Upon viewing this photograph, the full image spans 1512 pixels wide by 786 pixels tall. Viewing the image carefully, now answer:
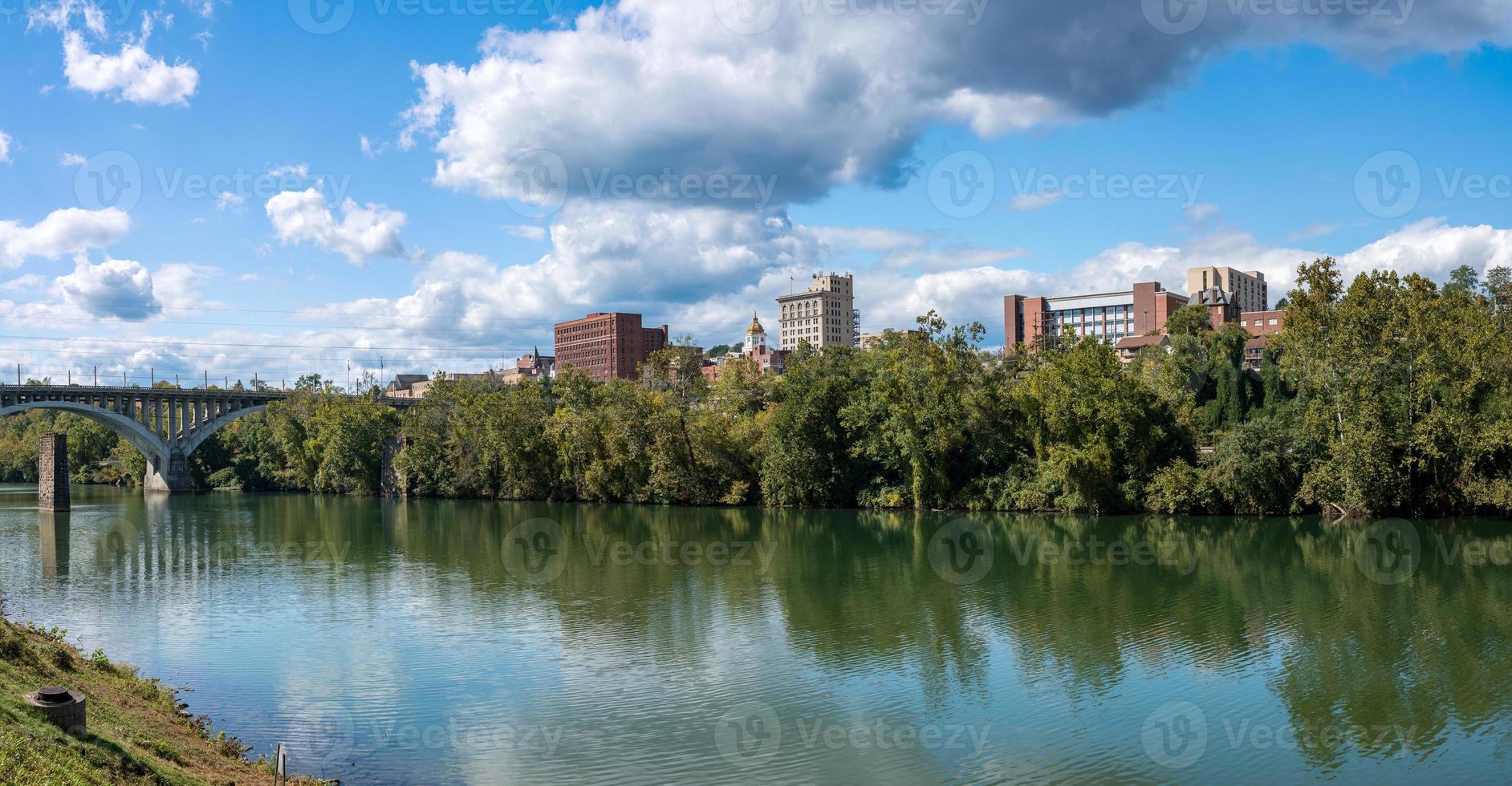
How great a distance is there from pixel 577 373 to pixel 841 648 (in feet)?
195

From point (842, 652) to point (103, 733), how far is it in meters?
14.5

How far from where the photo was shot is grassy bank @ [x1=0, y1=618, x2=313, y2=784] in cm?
1038

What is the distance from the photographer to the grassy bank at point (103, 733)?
34.0 ft

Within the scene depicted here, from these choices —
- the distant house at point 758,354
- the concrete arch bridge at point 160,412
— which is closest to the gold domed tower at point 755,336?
the distant house at point 758,354

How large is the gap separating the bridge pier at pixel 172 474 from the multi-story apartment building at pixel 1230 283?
A: 13786cm

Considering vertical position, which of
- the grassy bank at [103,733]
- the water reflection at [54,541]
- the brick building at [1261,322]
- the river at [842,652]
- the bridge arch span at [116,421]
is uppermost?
the brick building at [1261,322]

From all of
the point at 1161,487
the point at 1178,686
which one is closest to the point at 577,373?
the point at 1161,487

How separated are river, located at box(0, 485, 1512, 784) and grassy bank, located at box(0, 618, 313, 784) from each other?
1.05 metres

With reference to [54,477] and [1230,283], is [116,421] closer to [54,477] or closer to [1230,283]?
[54,477]

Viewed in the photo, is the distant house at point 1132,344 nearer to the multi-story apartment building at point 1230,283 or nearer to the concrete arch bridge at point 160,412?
the multi-story apartment building at point 1230,283

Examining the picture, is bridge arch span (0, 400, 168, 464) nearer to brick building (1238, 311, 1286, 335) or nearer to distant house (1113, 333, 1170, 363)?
distant house (1113, 333, 1170, 363)

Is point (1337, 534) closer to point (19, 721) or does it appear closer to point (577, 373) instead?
point (19, 721)

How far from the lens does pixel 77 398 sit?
9194 centimetres

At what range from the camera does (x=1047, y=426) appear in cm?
5794
